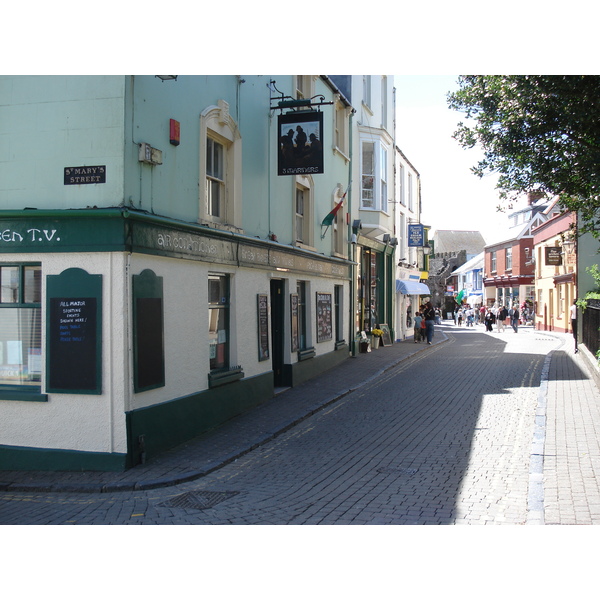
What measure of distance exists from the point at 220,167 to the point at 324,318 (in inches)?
271

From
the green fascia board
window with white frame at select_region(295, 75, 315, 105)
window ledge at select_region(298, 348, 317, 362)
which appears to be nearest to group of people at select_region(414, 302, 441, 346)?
window ledge at select_region(298, 348, 317, 362)

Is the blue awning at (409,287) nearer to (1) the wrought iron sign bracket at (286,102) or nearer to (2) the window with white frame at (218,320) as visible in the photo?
(1) the wrought iron sign bracket at (286,102)

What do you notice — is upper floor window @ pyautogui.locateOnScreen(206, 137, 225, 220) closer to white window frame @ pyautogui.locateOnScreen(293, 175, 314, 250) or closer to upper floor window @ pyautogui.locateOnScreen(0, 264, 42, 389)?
upper floor window @ pyautogui.locateOnScreen(0, 264, 42, 389)

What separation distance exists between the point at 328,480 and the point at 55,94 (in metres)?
6.03

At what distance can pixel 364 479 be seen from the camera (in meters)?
7.29

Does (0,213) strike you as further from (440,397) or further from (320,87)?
(320,87)

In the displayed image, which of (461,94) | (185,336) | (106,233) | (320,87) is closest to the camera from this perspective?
(106,233)

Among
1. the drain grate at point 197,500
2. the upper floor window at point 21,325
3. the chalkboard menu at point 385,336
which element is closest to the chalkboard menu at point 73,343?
the upper floor window at point 21,325

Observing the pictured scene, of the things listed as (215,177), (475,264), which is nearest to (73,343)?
(215,177)

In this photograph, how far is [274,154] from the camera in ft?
43.1

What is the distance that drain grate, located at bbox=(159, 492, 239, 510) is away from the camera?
6.46 m

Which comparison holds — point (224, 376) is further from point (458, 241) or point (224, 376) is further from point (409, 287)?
point (458, 241)

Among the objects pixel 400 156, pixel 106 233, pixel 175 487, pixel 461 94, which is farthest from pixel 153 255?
pixel 400 156

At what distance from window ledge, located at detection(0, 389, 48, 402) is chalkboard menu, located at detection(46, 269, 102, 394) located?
6.3 inches
